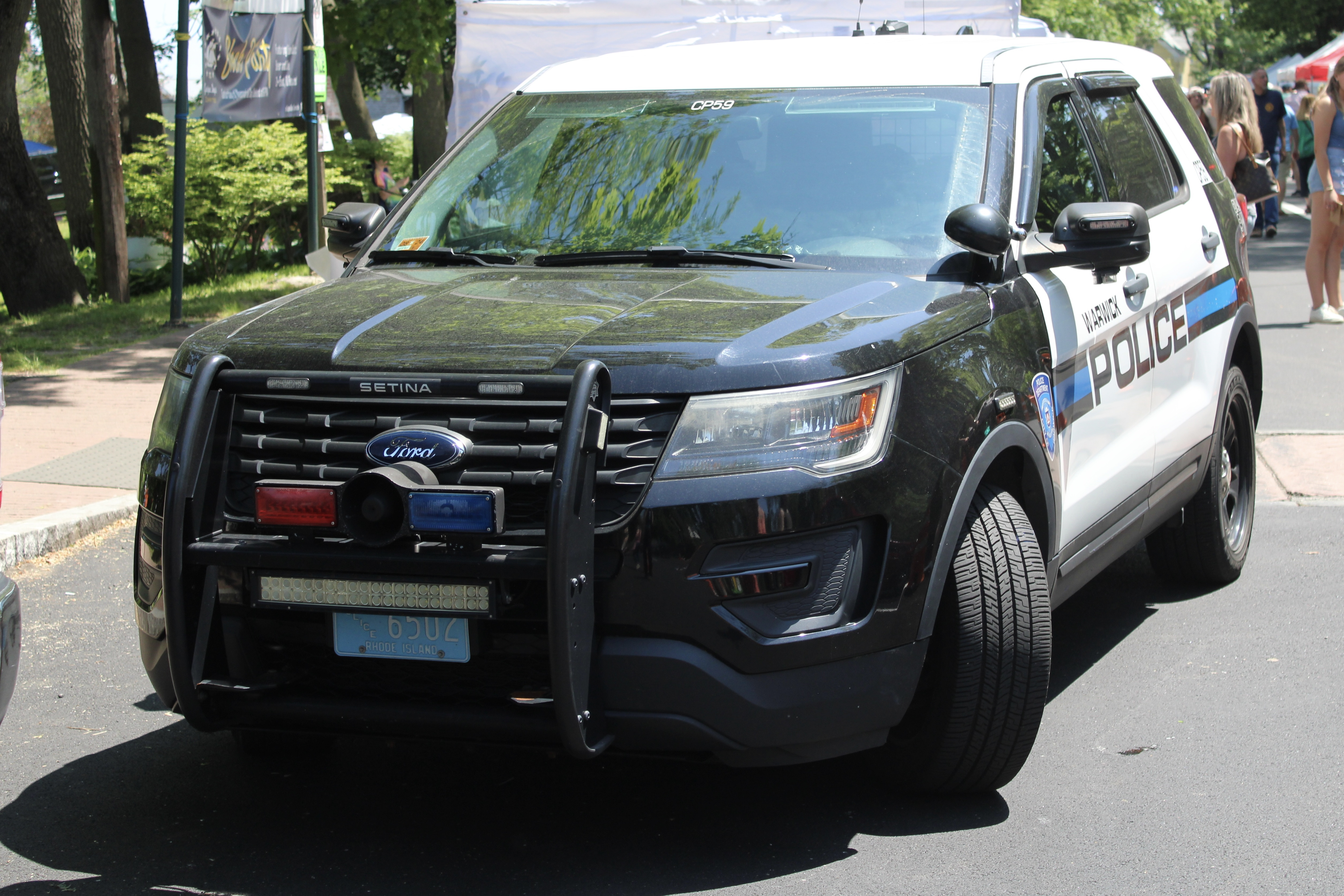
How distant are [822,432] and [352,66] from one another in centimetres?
2272

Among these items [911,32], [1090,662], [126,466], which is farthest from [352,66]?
[1090,662]

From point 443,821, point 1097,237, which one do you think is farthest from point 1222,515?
point 443,821

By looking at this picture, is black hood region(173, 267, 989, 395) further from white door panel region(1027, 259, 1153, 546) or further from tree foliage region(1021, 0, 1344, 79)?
tree foliage region(1021, 0, 1344, 79)

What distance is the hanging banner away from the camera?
1312cm

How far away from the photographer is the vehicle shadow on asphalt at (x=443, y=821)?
361 centimetres

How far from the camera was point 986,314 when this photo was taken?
3.91 m

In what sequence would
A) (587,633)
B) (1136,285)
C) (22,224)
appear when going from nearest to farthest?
(587,633) → (1136,285) → (22,224)

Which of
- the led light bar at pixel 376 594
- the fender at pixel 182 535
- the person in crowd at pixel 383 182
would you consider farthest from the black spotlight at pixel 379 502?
the person in crowd at pixel 383 182

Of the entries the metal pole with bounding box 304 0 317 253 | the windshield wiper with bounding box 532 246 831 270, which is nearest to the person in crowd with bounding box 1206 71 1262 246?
the metal pole with bounding box 304 0 317 253

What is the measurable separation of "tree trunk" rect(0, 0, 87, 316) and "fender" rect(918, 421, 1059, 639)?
12.9 metres

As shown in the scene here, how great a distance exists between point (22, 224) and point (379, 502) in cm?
1332

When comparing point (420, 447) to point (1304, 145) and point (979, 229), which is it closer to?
point (979, 229)

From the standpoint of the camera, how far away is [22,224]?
49.2 ft

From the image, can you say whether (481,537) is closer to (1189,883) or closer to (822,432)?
(822,432)
